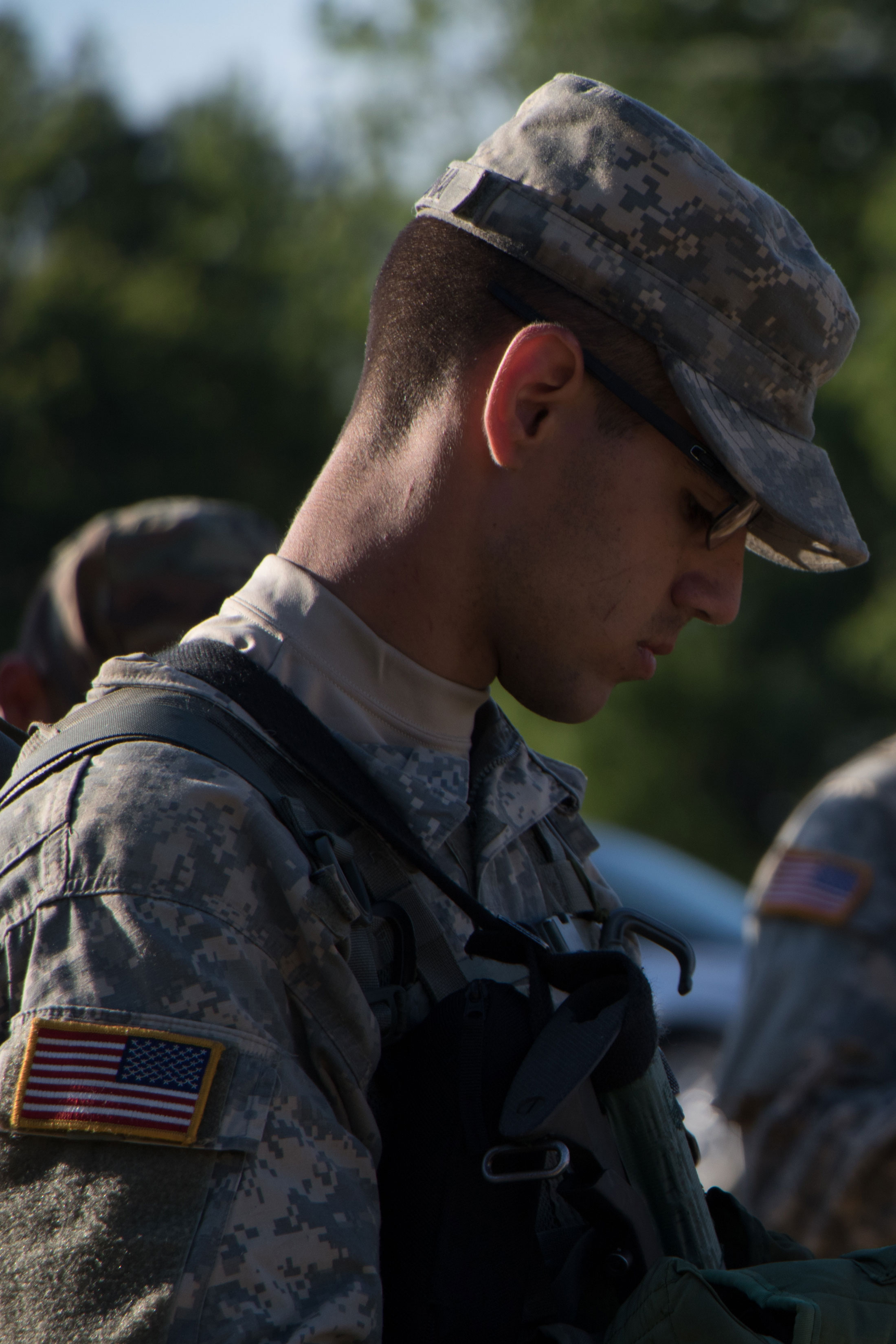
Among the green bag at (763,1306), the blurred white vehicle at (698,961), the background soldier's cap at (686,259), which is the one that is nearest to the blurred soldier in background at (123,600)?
the background soldier's cap at (686,259)

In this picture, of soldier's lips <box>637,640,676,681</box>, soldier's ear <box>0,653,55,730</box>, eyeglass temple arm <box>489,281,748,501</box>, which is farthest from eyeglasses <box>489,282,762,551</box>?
soldier's ear <box>0,653,55,730</box>

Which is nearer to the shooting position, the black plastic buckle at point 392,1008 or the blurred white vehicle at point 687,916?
the black plastic buckle at point 392,1008

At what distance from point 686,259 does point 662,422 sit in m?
0.20

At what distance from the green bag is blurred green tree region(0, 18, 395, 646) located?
18087mm

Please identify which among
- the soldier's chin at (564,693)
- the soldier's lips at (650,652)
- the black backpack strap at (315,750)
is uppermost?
the soldier's lips at (650,652)

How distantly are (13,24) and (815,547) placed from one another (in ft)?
118

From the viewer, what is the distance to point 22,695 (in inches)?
129

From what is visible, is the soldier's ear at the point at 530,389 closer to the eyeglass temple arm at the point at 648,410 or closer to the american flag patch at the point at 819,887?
the eyeglass temple arm at the point at 648,410

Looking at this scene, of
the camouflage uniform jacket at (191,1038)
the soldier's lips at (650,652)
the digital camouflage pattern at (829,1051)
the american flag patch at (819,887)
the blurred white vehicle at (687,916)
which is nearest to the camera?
the camouflage uniform jacket at (191,1038)

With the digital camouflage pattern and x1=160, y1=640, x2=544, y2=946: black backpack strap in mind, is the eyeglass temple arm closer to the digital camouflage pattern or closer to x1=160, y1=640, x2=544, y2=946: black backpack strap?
x1=160, y1=640, x2=544, y2=946: black backpack strap

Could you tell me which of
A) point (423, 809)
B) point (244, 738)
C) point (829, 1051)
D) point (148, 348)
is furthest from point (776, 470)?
point (148, 348)

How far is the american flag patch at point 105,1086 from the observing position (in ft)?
4.34

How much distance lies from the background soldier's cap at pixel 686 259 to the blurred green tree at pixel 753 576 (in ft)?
46.4

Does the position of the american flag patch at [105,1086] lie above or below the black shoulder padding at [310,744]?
below
